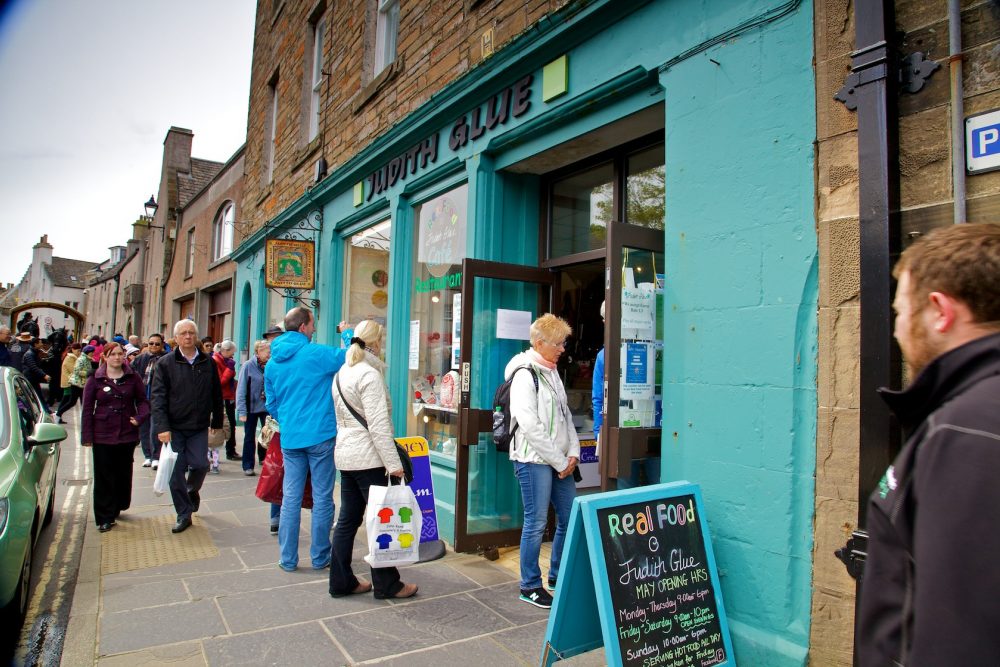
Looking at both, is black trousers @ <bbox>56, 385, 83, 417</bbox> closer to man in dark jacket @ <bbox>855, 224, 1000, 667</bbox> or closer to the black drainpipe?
the black drainpipe

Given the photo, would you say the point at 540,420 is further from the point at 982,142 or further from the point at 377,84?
the point at 377,84

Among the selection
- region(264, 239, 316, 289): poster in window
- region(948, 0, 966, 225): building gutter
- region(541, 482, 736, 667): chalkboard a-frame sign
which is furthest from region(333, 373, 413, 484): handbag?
region(264, 239, 316, 289): poster in window

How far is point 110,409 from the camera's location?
5789 millimetres

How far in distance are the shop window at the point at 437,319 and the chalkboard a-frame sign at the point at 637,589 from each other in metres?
3.13

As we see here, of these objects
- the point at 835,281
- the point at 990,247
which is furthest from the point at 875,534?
the point at 835,281

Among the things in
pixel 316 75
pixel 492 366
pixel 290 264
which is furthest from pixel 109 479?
pixel 316 75

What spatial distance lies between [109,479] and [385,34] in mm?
5937

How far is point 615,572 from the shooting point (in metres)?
2.80

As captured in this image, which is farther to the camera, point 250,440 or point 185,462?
point 250,440

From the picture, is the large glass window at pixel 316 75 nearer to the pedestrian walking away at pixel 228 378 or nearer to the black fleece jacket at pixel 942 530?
the pedestrian walking away at pixel 228 378

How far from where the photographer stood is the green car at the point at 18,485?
11.1 feet

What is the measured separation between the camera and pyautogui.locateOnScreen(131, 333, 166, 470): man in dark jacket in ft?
24.2

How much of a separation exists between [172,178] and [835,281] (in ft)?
80.1

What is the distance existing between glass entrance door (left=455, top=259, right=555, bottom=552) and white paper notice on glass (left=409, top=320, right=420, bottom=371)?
1.43 metres
